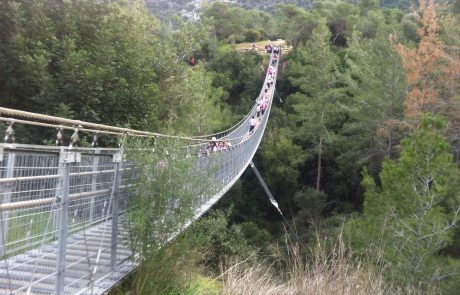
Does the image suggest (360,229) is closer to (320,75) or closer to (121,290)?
(121,290)

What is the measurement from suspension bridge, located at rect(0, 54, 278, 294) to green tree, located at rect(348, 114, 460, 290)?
16.4ft

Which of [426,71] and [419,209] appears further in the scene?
[426,71]

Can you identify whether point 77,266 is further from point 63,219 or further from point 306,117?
point 306,117

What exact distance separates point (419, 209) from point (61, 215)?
7.21 m

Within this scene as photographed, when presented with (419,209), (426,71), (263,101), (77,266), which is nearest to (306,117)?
(263,101)

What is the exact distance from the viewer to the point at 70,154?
241 centimetres

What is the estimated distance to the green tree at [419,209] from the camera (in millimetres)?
7805

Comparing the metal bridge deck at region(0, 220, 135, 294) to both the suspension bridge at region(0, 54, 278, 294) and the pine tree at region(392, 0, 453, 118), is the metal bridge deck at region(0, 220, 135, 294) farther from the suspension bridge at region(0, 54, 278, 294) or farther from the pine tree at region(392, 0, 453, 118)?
the pine tree at region(392, 0, 453, 118)

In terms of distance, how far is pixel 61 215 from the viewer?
2.41 metres

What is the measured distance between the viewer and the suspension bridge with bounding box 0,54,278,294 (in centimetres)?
211

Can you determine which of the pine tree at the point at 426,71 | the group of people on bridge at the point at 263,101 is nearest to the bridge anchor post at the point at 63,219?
the pine tree at the point at 426,71

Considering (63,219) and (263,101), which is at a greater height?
(263,101)

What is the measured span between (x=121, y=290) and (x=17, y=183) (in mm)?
1334

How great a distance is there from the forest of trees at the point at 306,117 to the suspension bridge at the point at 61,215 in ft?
1.16
